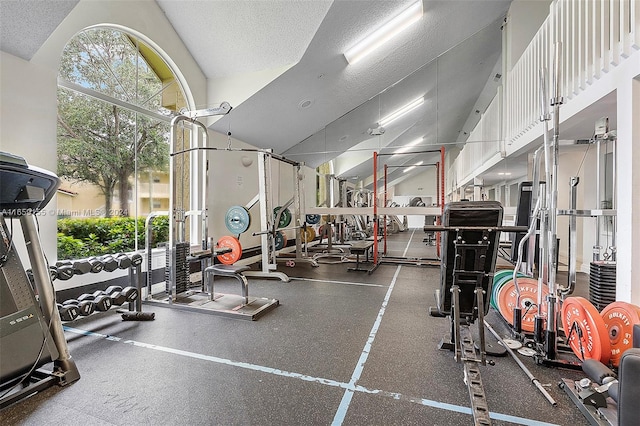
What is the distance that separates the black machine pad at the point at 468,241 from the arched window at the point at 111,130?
3853 millimetres

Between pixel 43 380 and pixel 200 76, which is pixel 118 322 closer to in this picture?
pixel 43 380

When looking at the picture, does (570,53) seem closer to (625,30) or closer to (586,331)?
(625,30)

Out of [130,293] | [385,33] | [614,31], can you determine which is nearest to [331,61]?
[385,33]

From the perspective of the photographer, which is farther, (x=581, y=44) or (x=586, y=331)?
(x=581, y=44)

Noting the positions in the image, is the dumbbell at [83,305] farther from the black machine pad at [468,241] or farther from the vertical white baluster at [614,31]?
the vertical white baluster at [614,31]

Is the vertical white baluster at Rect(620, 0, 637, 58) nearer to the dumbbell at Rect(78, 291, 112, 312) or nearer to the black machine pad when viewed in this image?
the black machine pad

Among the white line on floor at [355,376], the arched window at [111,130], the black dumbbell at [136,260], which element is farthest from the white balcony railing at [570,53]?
the arched window at [111,130]

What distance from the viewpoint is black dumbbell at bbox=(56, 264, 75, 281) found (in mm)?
2656

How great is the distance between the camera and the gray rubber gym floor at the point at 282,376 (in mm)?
1661

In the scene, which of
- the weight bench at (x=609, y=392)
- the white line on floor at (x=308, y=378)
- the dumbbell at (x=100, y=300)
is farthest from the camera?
the dumbbell at (x=100, y=300)

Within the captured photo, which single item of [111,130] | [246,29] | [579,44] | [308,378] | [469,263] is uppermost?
[246,29]

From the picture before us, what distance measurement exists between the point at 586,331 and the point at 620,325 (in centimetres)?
20

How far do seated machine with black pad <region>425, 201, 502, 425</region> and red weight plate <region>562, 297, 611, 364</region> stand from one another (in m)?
0.55

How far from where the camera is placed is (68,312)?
2504 millimetres
